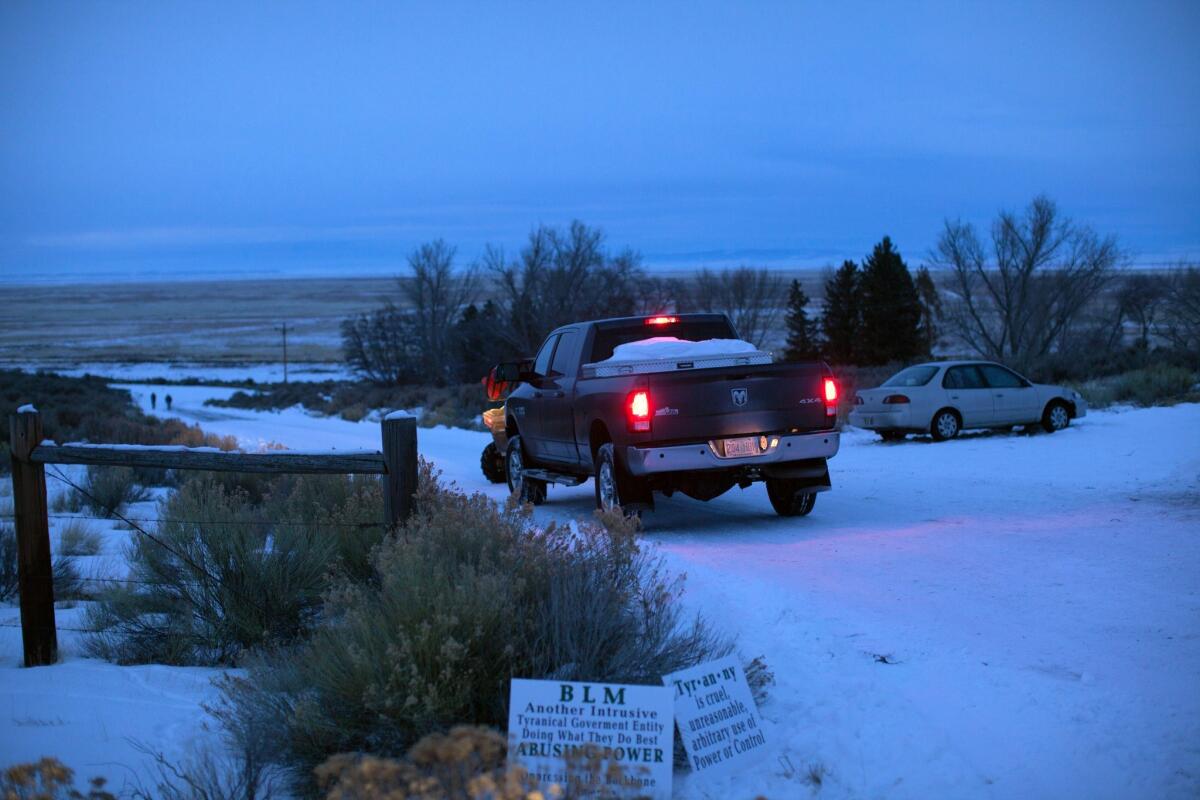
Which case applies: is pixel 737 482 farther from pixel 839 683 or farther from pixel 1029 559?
pixel 839 683

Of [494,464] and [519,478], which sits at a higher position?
Result: [519,478]

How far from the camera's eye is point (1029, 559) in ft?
28.6

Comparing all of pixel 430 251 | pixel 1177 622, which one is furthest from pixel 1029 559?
pixel 430 251

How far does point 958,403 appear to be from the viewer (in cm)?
2028

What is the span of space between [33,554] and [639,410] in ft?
16.8

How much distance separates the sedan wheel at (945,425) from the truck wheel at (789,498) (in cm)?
914

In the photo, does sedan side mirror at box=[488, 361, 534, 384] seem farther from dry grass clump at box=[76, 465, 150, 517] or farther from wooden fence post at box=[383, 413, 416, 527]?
wooden fence post at box=[383, 413, 416, 527]

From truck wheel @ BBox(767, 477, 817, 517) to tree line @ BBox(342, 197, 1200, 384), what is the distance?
24758 mm

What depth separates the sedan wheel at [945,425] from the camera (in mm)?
20141

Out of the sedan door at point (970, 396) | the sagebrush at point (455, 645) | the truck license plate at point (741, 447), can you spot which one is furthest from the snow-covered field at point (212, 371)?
the sagebrush at point (455, 645)

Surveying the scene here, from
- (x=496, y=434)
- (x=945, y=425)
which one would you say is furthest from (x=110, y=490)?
(x=945, y=425)

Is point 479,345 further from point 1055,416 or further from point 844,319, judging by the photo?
point 1055,416

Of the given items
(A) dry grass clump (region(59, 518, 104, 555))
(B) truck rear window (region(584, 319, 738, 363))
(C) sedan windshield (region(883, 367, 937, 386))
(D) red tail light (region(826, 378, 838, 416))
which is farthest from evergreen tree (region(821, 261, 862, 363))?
(A) dry grass clump (region(59, 518, 104, 555))

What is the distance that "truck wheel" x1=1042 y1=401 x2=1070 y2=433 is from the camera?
20812 millimetres
